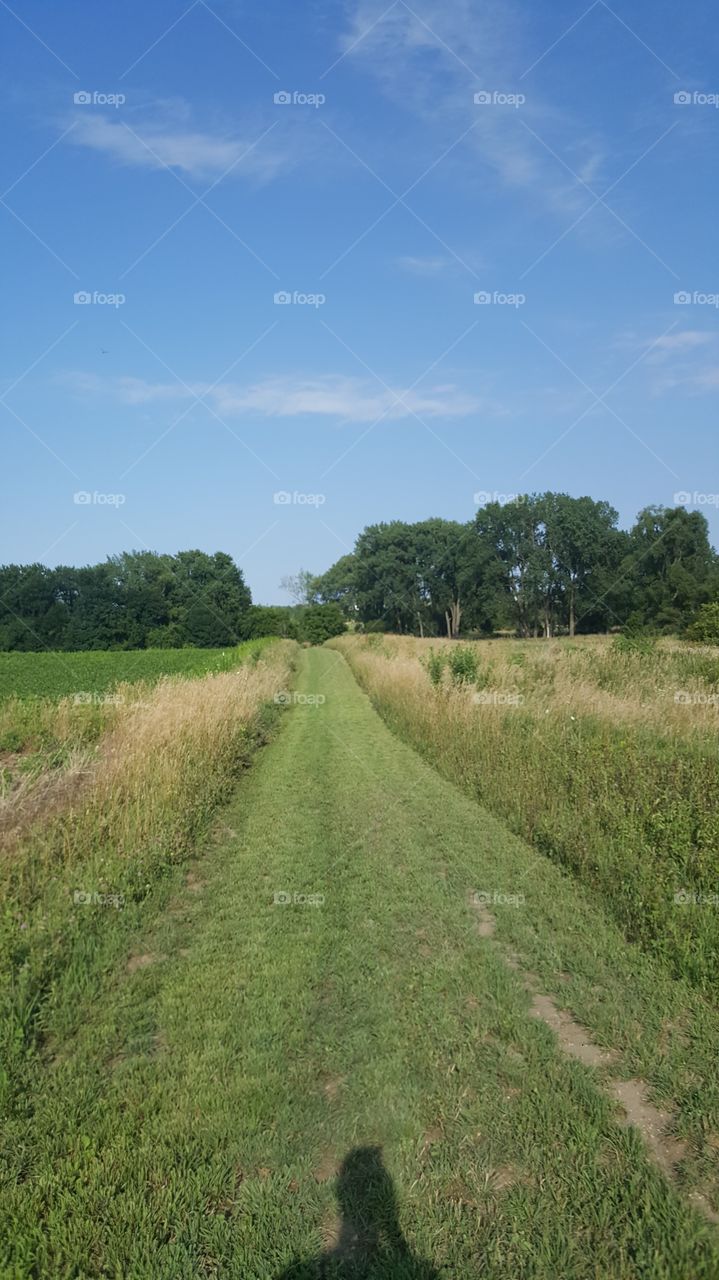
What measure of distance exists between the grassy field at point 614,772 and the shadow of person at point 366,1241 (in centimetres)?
273

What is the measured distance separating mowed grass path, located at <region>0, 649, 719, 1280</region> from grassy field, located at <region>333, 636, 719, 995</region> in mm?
477

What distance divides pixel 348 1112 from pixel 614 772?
5306mm

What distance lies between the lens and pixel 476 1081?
3.85 m

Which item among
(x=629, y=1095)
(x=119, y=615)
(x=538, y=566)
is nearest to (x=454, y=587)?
(x=538, y=566)

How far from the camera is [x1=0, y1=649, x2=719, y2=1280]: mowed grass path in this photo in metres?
2.81

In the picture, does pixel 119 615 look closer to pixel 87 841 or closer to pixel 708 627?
pixel 708 627

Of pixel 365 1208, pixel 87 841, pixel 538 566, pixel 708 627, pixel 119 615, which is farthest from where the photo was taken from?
pixel 119 615

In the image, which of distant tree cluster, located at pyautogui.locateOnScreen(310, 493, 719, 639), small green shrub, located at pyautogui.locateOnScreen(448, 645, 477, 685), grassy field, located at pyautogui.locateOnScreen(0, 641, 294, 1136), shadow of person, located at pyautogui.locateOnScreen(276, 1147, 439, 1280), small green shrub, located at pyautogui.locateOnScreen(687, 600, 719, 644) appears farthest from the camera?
distant tree cluster, located at pyautogui.locateOnScreen(310, 493, 719, 639)

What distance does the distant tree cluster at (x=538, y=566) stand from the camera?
6794cm

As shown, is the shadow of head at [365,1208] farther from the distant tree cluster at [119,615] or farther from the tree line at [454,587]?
the distant tree cluster at [119,615]

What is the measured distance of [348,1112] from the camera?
3.66 m

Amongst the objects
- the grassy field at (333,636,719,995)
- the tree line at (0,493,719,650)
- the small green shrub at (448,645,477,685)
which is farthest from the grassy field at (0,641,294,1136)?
the tree line at (0,493,719,650)

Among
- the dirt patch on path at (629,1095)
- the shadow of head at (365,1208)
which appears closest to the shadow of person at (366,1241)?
the shadow of head at (365,1208)

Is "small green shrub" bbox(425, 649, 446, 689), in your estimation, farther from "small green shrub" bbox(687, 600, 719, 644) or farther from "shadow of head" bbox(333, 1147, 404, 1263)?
"shadow of head" bbox(333, 1147, 404, 1263)
